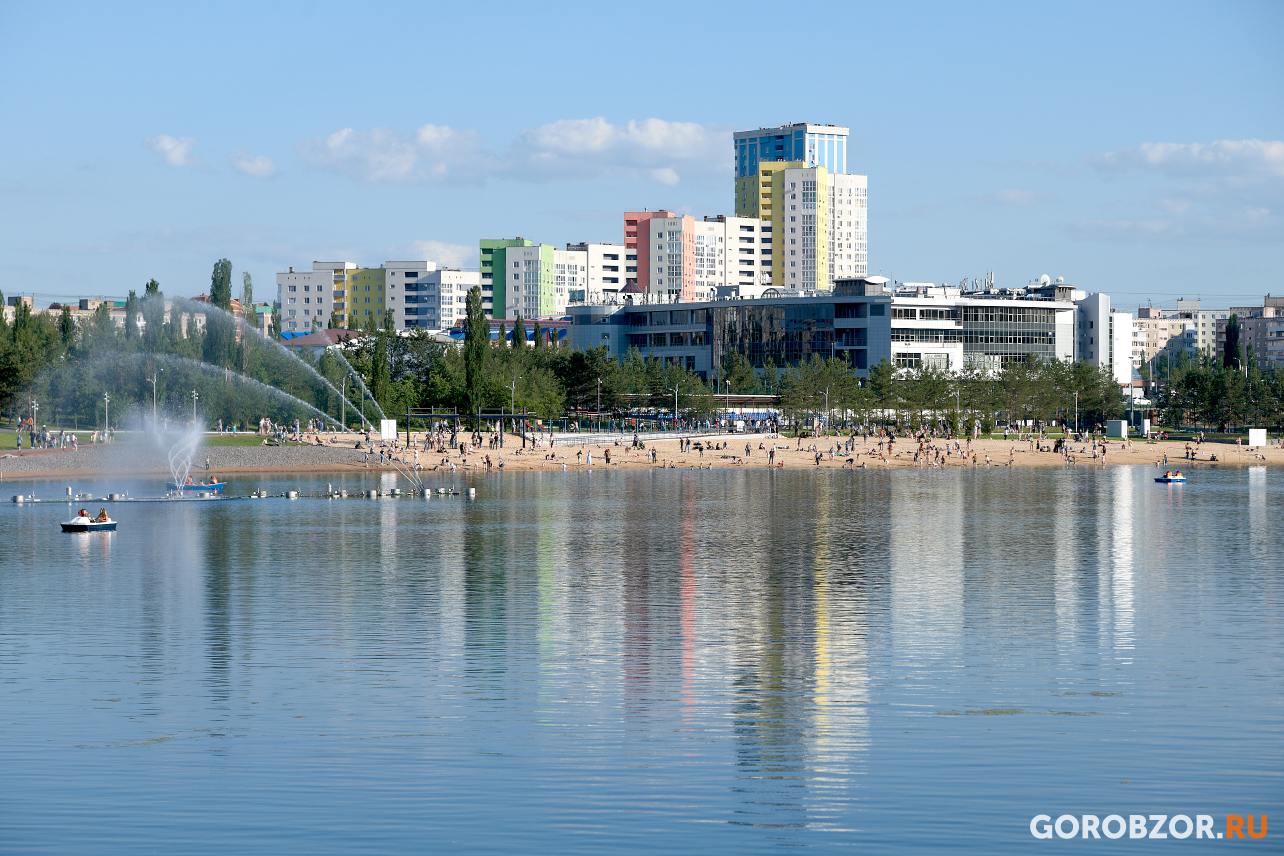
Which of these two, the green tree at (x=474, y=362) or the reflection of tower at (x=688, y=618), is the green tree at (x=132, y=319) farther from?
the reflection of tower at (x=688, y=618)

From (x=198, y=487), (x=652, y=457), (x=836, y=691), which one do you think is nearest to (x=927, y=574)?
(x=836, y=691)

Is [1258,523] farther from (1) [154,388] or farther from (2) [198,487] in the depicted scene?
(1) [154,388]

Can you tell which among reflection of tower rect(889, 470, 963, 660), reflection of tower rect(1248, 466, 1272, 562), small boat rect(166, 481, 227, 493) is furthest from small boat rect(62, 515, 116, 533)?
reflection of tower rect(1248, 466, 1272, 562)

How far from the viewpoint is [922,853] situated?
19.0 metres

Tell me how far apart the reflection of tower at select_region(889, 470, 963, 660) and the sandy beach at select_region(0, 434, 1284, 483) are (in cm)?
5248

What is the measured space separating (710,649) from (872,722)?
8995mm

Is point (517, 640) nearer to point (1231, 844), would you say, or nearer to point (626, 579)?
point (626, 579)

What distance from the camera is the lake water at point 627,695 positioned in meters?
20.8

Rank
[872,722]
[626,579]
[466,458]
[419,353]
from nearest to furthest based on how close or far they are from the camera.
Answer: [872,722] → [626,579] → [466,458] → [419,353]

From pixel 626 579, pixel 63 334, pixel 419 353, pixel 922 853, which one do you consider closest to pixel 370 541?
pixel 626 579

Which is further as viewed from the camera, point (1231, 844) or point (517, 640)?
point (517, 640)

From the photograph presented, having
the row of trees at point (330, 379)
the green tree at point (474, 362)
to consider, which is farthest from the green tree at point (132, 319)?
the green tree at point (474, 362)

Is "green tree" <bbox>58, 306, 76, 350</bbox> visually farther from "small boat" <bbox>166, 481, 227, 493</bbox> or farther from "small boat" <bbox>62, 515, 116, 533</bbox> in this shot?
→ "small boat" <bbox>62, 515, 116, 533</bbox>

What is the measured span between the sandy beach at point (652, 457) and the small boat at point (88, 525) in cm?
5205
